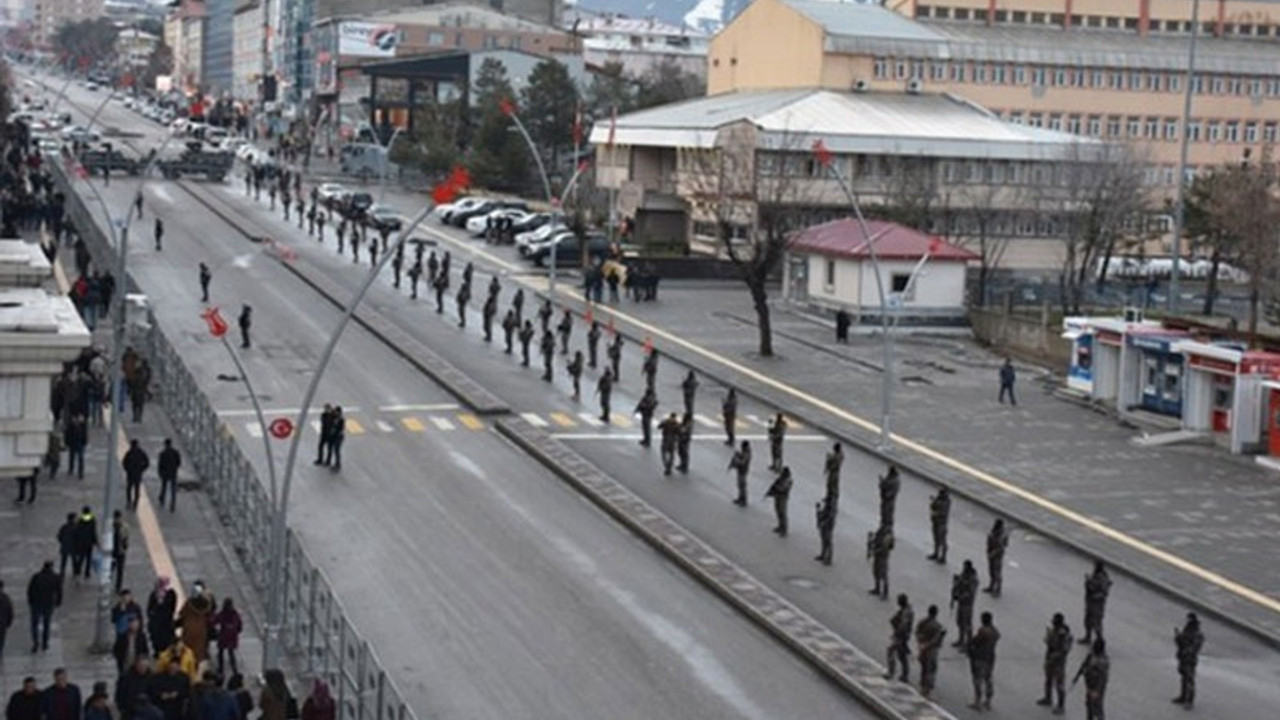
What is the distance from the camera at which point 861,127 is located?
82.8 meters

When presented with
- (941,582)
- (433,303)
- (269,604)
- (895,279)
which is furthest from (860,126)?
(269,604)

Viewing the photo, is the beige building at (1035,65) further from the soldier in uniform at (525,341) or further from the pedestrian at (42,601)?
the pedestrian at (42,601)

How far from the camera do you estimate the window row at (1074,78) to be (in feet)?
322

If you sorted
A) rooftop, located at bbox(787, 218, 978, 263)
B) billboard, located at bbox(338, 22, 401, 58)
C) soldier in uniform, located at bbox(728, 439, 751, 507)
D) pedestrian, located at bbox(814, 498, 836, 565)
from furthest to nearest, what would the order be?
billboard, located at bbox(338, 22, 401, 58) < rooftop, located at bbox(787, 218, 978, 263) < soldier in uniform, located at bbox(728, 439, 751, 507) < pedestrian, located at bbox(814, 498, 836, 565)

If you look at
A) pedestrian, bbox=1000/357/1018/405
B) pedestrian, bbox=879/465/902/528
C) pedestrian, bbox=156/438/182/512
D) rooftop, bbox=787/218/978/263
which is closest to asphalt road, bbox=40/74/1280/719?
pedestrian, bbox=879/465/902/528

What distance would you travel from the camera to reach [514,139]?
359ft

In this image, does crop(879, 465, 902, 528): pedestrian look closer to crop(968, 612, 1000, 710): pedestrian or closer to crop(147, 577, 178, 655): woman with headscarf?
crop(968, 612, 1000, 710): pedestrian

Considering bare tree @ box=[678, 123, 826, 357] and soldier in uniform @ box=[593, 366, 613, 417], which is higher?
bare tree @ box=[678, 123, 826, 357]

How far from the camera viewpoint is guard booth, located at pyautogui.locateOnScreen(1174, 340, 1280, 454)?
145 feet

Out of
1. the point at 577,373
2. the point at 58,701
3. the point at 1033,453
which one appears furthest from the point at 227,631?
the point at 577,373

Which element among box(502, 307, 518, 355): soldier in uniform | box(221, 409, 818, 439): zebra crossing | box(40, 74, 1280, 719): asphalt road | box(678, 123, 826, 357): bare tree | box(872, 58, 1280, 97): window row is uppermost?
box(872, 58, 1280, 97): window row

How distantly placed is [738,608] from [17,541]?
35.5ft

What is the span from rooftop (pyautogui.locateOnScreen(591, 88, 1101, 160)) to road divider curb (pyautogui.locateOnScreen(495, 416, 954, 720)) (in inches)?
1576

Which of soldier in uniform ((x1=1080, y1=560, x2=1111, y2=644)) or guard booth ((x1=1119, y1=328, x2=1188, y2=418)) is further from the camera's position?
guard booth ((x1=1119, y1=328, x2=1188, y2=418))
